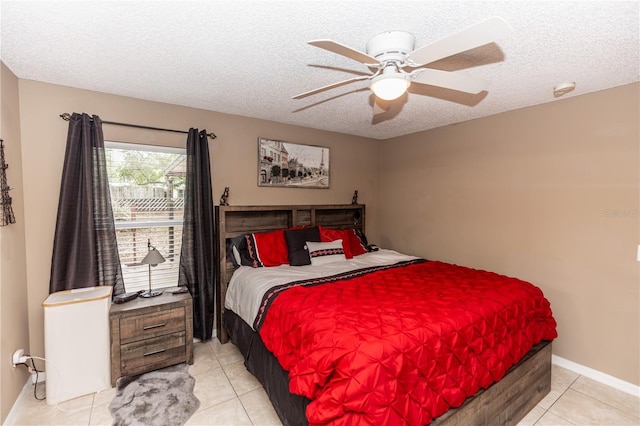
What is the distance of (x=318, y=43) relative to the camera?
4.34 feet

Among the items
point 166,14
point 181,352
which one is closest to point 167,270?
point 181,352

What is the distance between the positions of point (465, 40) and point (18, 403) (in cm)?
354

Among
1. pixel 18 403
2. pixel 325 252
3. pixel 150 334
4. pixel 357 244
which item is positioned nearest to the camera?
pixel 18 403

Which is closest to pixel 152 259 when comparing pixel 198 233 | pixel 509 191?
pixel 198 233

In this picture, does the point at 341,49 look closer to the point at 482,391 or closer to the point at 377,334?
the point at 377,334

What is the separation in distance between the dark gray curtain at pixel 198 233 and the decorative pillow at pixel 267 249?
0.41 meters

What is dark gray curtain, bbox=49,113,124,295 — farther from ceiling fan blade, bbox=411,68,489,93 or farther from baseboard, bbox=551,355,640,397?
baseboard, bbox=551,355,640,397

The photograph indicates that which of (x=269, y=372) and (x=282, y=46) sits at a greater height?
(x=282, y=46)

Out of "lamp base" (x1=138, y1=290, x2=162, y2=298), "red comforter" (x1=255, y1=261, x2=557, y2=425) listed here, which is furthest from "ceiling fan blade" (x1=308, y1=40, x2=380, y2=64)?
"lamp base" (x1=138, y1=290, x2=162, y2=298)

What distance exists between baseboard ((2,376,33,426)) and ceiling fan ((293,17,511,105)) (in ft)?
9.71

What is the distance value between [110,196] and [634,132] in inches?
171

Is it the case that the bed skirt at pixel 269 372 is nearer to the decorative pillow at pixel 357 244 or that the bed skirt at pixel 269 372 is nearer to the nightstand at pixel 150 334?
the nightstand at pixel 150 334

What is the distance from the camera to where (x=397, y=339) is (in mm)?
1582

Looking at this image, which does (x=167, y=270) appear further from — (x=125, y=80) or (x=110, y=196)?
(x=125, y=80)
